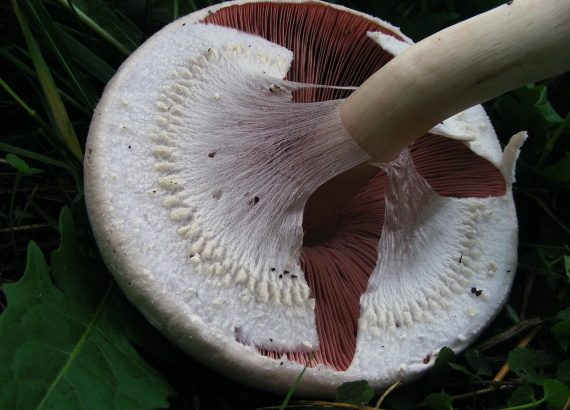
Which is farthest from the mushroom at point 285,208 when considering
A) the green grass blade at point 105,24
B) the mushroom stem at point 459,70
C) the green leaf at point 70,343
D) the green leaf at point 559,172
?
the green grass blade at point 105,24

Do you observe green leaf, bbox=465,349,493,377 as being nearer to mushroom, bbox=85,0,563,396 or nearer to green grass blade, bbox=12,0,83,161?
mushroom, bbox=85,0,563,396

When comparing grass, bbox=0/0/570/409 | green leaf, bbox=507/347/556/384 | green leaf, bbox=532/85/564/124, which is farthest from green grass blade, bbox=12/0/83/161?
green leaf, bbox=532/85/564/124

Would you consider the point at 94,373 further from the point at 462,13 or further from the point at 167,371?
the point at 462,13

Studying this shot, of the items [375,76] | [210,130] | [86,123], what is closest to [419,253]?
[375,76]

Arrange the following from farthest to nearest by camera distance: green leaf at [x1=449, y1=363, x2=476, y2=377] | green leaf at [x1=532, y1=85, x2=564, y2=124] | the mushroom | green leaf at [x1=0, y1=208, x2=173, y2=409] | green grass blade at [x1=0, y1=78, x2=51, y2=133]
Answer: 1. green leaf at [x1=532, y1=85, x2=564, y2=124]
2. green grass blade at [x1=0, y1=78, x2=51, y2=133]
3. green leaf at [x1=449, y1=363, x2=476, y2=377]
4. the mushroom
5. green leaf at [x1=0, y1=208, x2=173, y2=409]

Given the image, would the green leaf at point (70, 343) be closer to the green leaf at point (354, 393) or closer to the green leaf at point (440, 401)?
the green leaf at point (354, 393)

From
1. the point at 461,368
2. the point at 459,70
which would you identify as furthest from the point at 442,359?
the point at 459,70

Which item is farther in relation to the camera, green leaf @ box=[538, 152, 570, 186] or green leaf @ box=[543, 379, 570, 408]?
green leaf @ box=[538, 152, 570, 186]

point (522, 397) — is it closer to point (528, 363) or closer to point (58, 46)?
point (528, 363)
